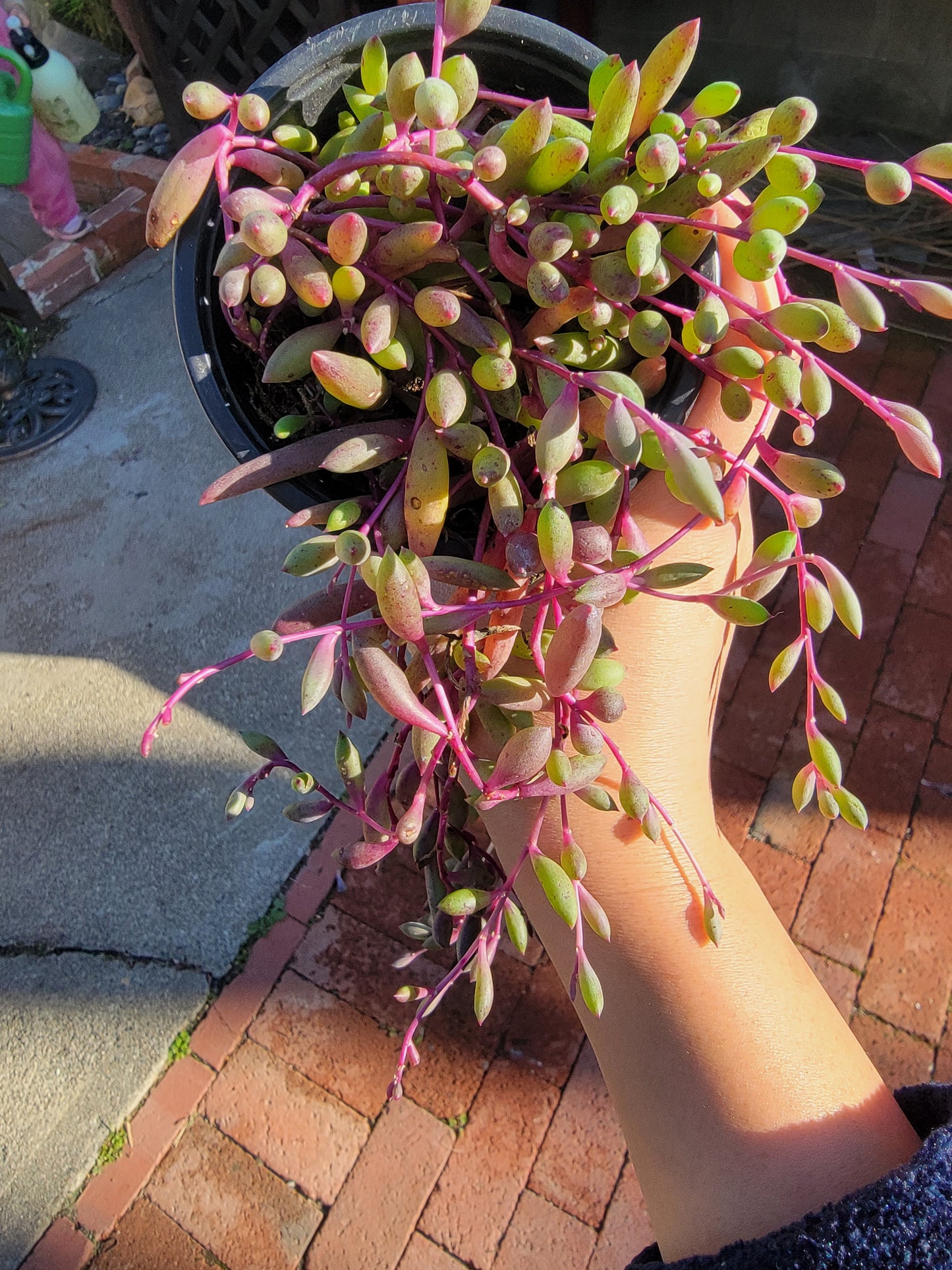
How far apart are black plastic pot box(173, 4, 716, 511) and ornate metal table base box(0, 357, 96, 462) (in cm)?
198

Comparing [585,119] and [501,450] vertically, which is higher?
[585,119]

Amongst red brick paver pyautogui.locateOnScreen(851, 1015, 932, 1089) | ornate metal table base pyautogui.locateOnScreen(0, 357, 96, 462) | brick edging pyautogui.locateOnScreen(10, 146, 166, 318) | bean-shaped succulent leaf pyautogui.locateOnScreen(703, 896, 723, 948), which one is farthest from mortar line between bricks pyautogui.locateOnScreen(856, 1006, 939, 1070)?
brick edging pyautogui.locateOnScreen(10, 146, 166, 318)

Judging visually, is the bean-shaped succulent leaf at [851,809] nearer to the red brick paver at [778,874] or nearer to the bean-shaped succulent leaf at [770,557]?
the bean-shaped succulent leaf at [770,557]

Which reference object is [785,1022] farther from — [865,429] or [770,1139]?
[865,429]

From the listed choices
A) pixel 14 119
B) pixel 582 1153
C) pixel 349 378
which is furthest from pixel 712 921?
pixel 14 119

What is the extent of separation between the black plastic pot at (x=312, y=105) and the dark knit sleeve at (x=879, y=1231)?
1.97 ft

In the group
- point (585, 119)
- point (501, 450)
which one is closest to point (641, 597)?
point (501, 450)

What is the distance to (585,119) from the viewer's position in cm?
74

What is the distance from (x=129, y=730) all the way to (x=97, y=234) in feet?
6.21

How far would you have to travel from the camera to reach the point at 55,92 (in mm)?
3205

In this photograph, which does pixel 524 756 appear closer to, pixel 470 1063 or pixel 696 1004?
pixel 696 1004

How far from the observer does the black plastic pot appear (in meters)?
0.76

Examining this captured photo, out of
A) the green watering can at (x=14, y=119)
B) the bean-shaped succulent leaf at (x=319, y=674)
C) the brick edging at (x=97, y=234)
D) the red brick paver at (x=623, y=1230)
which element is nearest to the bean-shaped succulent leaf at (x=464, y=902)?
the bean-shaped succulent leaf at (x=319, y=674)

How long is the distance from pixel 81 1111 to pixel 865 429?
231 cm
